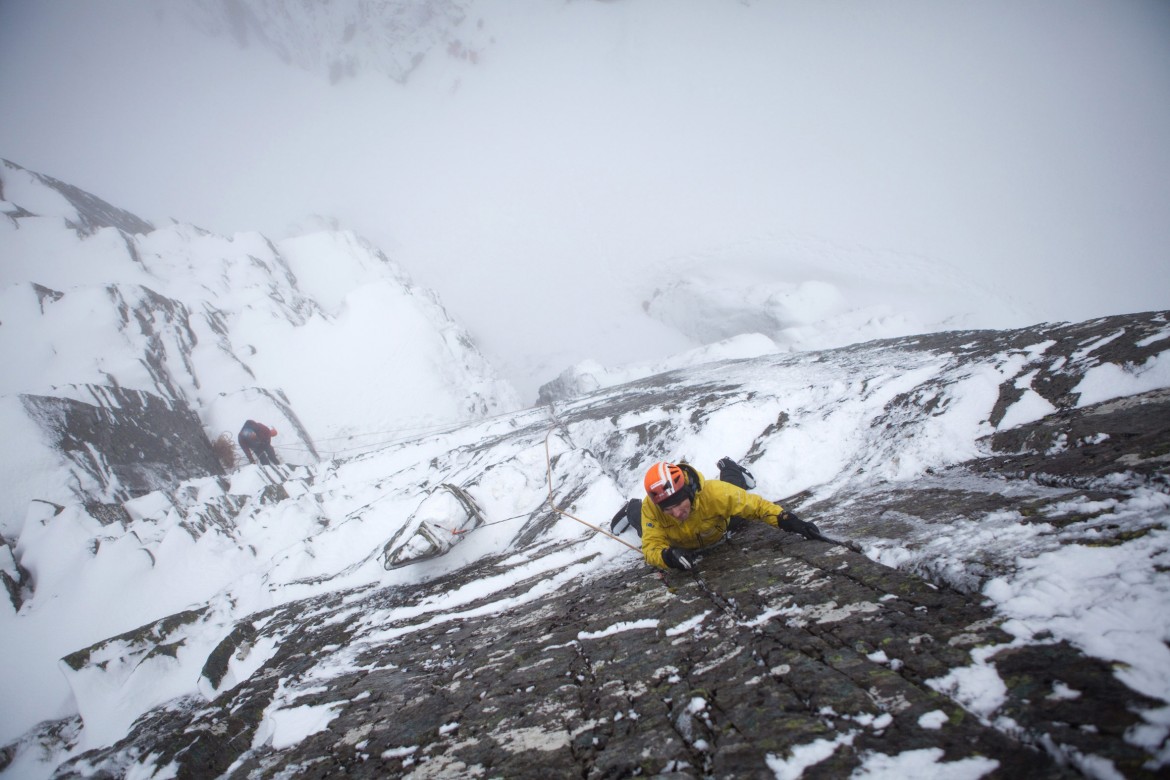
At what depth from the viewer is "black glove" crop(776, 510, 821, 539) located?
425 centimetres

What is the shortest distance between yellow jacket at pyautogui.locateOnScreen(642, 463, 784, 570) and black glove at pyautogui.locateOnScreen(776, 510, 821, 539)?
72mm

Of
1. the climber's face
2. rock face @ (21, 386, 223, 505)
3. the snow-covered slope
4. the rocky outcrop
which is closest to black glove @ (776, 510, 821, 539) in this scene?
the rocky outcrop

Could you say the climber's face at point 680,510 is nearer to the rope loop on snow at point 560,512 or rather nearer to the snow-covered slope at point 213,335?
the rope loop on snow at point 560,512

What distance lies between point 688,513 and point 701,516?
311 millimetres

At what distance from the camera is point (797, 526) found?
432 cm

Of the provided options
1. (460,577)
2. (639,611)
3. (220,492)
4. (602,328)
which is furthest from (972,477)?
(602,328)

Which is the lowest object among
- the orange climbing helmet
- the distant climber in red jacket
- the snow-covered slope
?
the orange climbing helmet

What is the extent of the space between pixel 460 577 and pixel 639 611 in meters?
3.77

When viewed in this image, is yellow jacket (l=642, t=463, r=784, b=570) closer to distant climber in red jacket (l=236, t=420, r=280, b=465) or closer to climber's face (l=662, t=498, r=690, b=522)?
climber's face (l=662, t=498, r=690, b=522)

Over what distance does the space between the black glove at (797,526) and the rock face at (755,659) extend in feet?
0.67

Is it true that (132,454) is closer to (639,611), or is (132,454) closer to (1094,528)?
(639,611)

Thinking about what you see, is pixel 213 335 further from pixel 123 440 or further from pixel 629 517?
pixel 629 517

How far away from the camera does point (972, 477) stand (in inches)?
190

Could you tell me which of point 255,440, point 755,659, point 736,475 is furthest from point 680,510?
point 255,440
